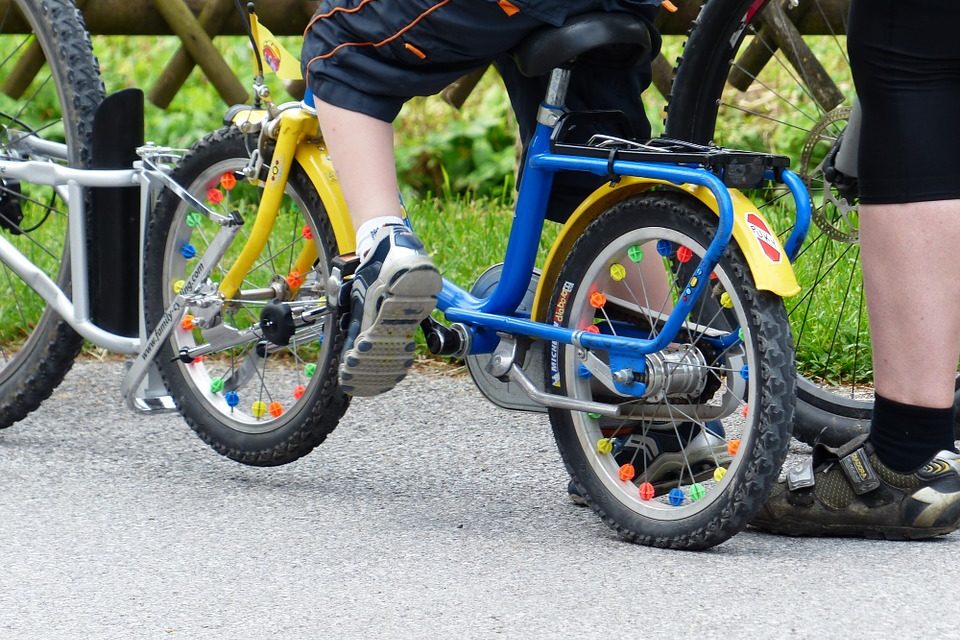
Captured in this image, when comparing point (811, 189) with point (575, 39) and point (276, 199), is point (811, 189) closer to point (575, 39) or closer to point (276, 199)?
point (575, 39)

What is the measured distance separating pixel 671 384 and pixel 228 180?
1.17 meters

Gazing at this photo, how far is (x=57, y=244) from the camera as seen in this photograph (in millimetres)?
4898

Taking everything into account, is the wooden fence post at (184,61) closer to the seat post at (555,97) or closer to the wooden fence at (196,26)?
the wooden fence at (196,26)

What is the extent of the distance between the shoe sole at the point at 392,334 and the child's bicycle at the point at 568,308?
0.12m

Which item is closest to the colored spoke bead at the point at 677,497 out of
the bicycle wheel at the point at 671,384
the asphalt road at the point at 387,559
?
the bicycle wheel at the point at 671,384

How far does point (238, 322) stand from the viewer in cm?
369

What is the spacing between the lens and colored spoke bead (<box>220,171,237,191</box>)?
341cm

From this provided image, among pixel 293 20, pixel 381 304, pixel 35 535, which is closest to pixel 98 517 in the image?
pixel 35 535

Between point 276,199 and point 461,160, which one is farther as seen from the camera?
point 461,160

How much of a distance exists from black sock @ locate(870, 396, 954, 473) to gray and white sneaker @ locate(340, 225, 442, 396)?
0.85 meters

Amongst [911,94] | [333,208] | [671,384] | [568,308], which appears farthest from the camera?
[333,208]

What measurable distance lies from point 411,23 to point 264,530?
993mm

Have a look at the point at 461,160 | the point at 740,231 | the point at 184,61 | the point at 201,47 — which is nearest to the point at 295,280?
the point at 740,231

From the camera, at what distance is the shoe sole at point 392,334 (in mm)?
2834
